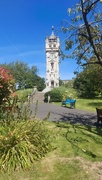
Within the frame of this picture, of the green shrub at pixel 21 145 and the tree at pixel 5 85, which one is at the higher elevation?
the tree at pixel 5 85

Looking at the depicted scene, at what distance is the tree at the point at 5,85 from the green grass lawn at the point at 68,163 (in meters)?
2.55

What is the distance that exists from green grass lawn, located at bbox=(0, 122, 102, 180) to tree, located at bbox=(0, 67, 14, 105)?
255cm

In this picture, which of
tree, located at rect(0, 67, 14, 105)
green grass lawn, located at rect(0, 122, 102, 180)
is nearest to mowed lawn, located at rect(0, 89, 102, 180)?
green grass lawn, located at rect(0, 122, 102, 180)

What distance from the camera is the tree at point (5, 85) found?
258 inches

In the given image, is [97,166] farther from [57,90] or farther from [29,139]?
[57,90]

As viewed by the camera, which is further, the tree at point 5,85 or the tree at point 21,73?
the tree at point 21,73

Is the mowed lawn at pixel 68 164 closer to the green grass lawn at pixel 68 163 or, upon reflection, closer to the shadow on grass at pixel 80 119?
the green grass lawn at pixel 68 163

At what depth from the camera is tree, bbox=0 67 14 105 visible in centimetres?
654

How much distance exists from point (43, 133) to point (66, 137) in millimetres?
1440

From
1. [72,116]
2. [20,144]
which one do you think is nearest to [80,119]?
[72,116]

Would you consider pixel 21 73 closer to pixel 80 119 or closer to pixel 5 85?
pixel 80 119

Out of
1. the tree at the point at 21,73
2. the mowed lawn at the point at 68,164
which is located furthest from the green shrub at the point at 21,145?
the tree at the point at 21,73

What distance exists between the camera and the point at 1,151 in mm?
4871

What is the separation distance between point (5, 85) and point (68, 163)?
370 centimetres
